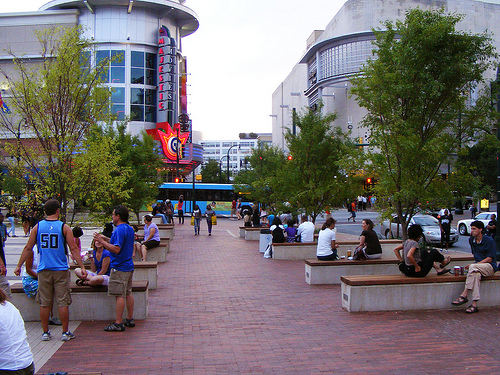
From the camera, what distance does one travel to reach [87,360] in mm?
5785

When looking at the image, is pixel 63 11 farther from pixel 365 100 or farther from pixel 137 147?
pixel 365 100

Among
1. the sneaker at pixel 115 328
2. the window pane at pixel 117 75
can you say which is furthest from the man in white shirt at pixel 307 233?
the window pane at pixel 117 75

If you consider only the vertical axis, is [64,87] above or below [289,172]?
above

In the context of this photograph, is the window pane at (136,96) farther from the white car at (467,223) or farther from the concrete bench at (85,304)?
the concrete bench at (85,304)

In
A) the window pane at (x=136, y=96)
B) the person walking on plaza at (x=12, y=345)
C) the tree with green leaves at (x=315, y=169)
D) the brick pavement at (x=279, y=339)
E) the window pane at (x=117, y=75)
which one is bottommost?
the brick pavement at (x=279, y=339)

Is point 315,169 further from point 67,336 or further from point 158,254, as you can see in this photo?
point 67,336

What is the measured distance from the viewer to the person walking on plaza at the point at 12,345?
11.1 ft

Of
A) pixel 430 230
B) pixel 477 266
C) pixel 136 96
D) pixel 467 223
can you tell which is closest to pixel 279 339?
pixel 477 266

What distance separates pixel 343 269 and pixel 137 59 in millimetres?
53376

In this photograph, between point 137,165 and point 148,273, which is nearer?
point 148,273

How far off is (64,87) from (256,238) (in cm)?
1378

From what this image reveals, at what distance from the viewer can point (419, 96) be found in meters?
10.6

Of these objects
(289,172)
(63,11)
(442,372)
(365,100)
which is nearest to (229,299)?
(442,372)

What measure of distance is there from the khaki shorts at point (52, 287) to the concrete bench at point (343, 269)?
5.54 meters
